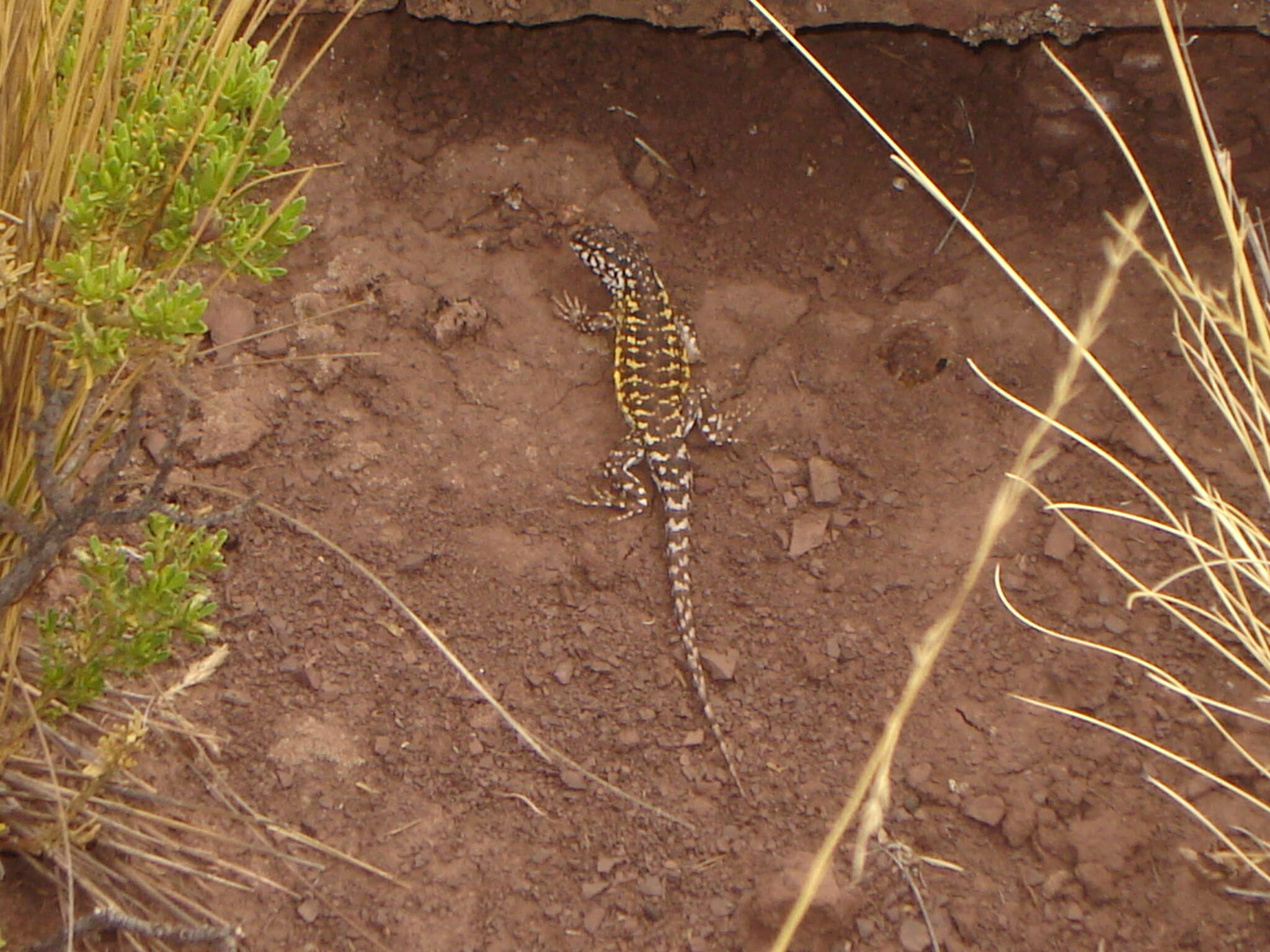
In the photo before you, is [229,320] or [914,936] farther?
[229,320]

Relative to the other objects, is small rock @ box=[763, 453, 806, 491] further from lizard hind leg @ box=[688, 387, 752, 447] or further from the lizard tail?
the lizard tail

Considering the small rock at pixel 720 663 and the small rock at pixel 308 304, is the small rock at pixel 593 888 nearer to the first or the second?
the small rock at pixel 720 663

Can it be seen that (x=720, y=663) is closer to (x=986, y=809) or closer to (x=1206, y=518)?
(x=986, y=809)

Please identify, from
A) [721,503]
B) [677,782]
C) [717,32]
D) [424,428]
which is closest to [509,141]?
[717,32]

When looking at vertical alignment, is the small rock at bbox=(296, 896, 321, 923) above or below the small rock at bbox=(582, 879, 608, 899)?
below

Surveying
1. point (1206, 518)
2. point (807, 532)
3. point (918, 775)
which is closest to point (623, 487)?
point (807, 532)

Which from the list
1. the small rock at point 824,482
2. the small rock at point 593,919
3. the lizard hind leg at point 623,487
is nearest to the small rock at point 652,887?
the small rock at point 593,919

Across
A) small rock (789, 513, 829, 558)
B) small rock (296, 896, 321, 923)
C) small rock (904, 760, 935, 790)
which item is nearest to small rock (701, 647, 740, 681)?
small rock (789, 513, 829, 558)

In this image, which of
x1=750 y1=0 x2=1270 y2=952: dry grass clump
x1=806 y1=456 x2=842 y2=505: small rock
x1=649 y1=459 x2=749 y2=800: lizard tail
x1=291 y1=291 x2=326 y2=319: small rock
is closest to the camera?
x1=750 y1=0 x2=1270 y2=952: dry grass clump
